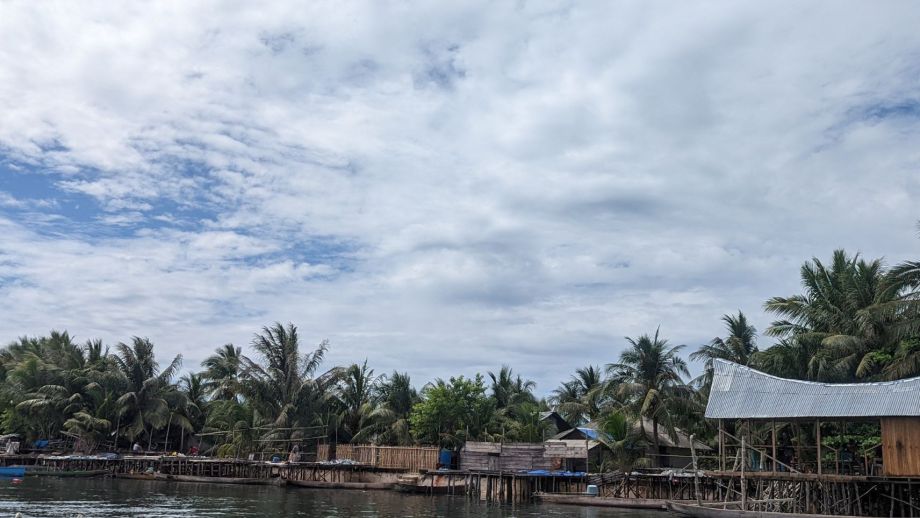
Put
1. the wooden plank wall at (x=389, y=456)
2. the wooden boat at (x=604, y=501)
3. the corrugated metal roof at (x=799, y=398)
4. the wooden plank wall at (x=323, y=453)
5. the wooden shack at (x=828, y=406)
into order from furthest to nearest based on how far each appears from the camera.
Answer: the wooden plank wall at (x=323, y=453), the wooden plank wall at (x=389, y=456), the wooden boat at (x=604, y=501), the corrugated metal roof at (x=799, y=398), the wooden shack at (x=828, y=406)

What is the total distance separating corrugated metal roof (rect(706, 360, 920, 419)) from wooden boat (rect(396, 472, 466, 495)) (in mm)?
20646

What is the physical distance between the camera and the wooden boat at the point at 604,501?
3866 cm

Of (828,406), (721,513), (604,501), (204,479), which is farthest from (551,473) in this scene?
(204,479)

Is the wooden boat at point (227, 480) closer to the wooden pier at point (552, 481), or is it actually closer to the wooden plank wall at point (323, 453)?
the wooden pier at point (552, 481)

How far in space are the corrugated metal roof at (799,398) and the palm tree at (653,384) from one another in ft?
43.3

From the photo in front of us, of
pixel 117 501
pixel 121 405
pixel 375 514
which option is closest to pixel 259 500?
pixel 117 501

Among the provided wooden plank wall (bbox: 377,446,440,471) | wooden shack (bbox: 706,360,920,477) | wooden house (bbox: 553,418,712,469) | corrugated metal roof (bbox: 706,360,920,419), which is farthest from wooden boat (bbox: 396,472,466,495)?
corrugated metal roof (bbox: 706,360,920,419)

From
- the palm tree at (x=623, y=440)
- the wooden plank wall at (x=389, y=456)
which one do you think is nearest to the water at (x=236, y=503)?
the wooden plank wall at (x=389, y=456)

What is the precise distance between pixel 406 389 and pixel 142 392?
73.3ft

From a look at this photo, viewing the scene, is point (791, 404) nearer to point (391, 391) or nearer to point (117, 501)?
point (117, 501)

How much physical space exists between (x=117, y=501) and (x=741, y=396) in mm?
29371

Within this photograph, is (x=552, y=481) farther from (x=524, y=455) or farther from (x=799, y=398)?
(x=799, y=398)

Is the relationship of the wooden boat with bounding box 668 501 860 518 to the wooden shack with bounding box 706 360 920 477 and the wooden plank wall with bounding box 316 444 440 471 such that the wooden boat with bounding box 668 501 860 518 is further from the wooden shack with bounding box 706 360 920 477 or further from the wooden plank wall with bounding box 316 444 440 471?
the wooden plank wall with bounding box 316 444 440 471

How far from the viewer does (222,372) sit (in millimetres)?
→ 68812
